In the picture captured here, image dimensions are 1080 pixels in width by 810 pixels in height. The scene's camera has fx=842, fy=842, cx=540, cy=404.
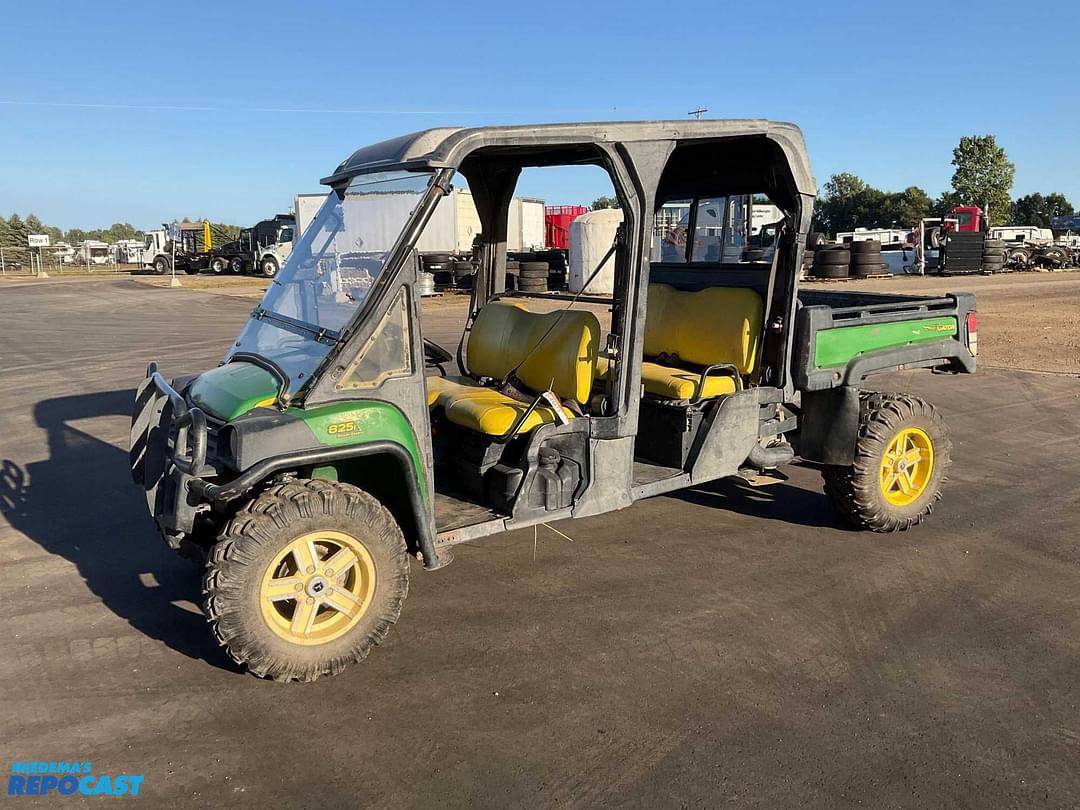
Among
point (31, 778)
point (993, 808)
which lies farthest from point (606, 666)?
point (31, 778)

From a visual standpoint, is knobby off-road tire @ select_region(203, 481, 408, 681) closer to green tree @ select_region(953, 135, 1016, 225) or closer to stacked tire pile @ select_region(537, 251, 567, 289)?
stacked tire pile @ select_region(537, 251, 567, 289)

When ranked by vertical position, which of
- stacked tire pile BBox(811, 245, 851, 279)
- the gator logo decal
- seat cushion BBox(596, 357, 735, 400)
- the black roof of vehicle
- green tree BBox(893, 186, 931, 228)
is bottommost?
the gator logo decal

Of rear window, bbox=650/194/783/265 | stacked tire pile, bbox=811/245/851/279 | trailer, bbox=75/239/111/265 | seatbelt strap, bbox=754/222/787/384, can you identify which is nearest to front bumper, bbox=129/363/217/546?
rear window, bbox=650/194/783/265

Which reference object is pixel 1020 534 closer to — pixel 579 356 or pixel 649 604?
pixel 649 604

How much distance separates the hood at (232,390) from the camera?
388 cm

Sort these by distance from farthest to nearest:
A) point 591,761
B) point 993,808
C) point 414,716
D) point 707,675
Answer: point 707,675 → point 414,716 → point 591,761 → point 993,808

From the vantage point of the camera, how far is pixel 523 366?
5266mm

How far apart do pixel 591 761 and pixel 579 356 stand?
89.8 inches

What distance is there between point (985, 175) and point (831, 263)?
44239 millimetres

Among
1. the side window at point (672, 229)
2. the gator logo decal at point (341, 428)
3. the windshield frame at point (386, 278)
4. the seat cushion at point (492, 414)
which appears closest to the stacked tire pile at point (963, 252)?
the side window at point (672, 229)

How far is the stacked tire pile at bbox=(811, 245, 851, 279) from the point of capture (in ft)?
90.8

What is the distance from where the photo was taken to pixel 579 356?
4.81 meters

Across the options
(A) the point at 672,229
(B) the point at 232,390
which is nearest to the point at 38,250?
(A) the point at 672,229

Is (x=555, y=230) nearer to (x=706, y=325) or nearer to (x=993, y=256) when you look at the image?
(x=993, y=256)
